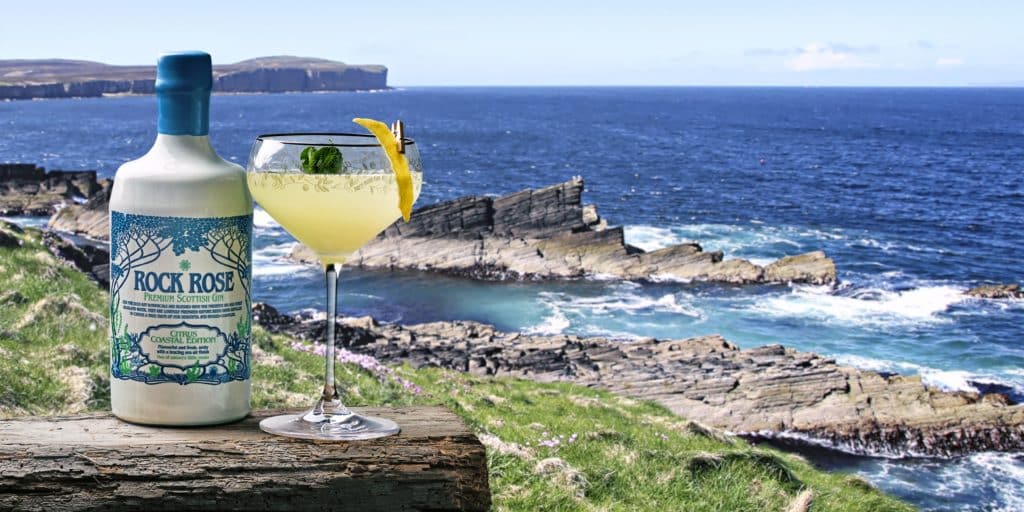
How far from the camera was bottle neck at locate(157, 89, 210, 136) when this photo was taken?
138 inches

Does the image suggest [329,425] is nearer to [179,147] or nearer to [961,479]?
[179,147]

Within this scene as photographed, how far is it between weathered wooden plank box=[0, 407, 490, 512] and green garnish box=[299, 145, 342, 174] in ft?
3.30

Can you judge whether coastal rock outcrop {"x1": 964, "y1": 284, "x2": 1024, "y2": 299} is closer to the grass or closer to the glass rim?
the grass

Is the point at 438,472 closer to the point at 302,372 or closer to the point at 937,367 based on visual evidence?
the point at 302,372

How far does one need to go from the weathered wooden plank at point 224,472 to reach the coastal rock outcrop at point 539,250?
150 feet

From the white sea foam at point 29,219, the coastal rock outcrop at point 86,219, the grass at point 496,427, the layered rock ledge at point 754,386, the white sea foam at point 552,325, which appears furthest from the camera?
the white sea foam at point 29,219

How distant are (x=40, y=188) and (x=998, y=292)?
61.6 metres

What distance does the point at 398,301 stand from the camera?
45.2 m

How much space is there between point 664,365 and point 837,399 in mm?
5351

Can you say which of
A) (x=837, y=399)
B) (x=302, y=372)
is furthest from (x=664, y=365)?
(x=302, y=372)

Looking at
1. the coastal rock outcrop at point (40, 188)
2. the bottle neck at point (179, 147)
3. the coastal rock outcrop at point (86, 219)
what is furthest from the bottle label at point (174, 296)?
the coastal rock outcrop at point (40, 188)

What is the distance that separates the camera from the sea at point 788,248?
118ft

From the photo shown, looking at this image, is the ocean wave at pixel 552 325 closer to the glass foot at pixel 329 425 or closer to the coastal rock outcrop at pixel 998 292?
the coastal rock outcrop at pixel 998 292

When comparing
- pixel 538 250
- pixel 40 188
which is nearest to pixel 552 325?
pixel 538 250
